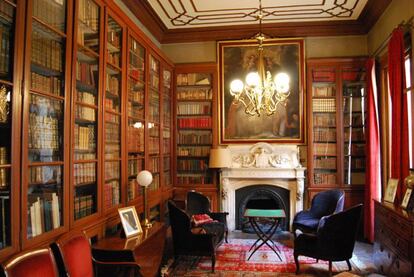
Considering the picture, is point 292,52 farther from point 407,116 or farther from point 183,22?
point 407,116

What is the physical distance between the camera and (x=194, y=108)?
6199 millimetres

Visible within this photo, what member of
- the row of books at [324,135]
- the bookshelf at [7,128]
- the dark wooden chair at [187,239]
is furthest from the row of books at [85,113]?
the row of books at [324,135]

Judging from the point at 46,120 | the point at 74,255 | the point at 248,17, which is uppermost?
the point at 248,17

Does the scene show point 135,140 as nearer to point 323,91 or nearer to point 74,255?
point 74,255

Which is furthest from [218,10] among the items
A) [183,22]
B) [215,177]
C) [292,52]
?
[215,177]

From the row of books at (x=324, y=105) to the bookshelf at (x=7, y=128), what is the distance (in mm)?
4850

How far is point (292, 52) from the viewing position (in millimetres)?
6051

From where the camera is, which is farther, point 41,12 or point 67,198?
point 67,198

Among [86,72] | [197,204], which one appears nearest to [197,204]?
[197,204]

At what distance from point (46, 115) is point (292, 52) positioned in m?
4.73

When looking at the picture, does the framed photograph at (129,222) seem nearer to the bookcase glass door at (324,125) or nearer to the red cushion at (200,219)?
the red cushion at (200,219)

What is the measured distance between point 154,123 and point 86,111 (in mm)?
2066

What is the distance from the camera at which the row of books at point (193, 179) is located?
6.11m

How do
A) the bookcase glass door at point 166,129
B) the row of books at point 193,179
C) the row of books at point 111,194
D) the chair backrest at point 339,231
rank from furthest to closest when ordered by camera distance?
the row of books at point 193,179
the bookcase glass door at point 166,129
the chair backrest at point 339,231
the row of books at point 111,194
